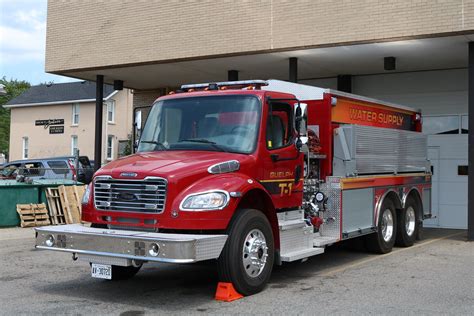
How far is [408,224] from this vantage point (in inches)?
469

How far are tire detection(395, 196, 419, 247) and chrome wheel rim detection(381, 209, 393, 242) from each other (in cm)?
45

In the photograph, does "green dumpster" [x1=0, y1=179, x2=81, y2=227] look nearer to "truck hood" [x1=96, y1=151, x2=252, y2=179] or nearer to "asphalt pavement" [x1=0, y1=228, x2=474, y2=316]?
"asphalt pavement" [x1=0, y1=228, x2=474, y2=316]

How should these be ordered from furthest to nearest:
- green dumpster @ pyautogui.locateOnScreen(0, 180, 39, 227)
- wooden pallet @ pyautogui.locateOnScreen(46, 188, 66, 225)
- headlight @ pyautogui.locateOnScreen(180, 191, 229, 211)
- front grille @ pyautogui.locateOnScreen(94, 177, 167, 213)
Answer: wooden pallet @ pyautogui.locateOnScreen(46, 188, 66, 225)
green dumpster @ pyautogui.locateOnScreen(0, 180, 39, 227)
front grille @ pyautogui.locateOnScreen(94, 177, 167, 213)
headlight @ pyautogui.locateOnScreen(180, 191, 229, 211)

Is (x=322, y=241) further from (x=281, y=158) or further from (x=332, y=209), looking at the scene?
(x=281, y=158)

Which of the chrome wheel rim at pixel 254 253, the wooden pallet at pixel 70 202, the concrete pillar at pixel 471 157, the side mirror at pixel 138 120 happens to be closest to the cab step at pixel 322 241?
the chrome wheel rim at pixel 254 253

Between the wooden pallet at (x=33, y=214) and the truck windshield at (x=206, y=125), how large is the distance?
27.0 feet

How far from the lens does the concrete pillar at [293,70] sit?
14.7 m

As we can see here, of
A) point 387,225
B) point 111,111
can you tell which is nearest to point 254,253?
Answer: point 387,225

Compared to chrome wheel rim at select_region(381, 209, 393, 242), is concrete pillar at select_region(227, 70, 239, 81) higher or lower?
higher

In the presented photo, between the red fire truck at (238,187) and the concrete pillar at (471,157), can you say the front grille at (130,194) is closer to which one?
the red fire truck at (238,187)

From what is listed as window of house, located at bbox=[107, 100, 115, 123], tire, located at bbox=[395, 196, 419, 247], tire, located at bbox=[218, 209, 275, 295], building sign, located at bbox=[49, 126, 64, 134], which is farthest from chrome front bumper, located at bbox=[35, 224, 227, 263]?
building sign, located at bbox=[49, 126, 64, 134]

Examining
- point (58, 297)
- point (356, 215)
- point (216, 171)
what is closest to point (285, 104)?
point (216, 171)

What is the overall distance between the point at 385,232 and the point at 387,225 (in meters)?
0.16

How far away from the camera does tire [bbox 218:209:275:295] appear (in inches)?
269
